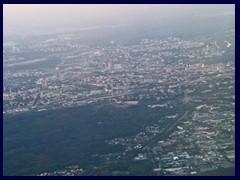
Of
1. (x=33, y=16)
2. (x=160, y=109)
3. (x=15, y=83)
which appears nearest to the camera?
(x=160, y=109)

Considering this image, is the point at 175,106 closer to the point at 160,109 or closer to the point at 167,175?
the point at 160,109

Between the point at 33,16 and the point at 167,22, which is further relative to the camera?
the point at 33,16

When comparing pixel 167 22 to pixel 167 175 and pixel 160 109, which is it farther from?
pixel 167 175

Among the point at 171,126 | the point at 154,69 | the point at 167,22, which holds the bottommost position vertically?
the point at 171,126

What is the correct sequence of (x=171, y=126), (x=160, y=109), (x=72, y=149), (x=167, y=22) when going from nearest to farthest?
(x=72, y=149) < (x=171, y=126) < (x=160, y=109) < (x=167, y=22)

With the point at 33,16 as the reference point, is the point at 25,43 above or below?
below
